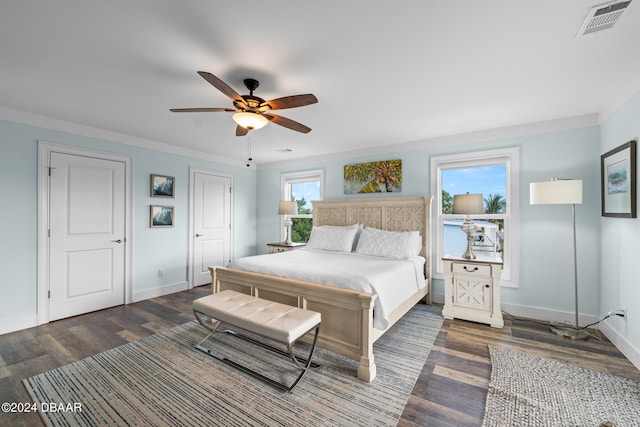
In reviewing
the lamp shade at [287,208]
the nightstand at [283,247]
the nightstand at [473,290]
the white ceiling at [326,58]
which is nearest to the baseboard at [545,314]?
the nightstand at [473,290]

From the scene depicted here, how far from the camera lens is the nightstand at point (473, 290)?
10.5 feet

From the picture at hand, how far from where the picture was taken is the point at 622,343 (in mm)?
2578

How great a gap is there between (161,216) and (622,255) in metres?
5.81

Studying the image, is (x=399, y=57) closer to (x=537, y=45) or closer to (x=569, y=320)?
(x=537, y=45)

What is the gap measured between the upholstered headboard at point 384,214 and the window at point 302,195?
49 cm

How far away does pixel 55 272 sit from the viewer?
3.44 m

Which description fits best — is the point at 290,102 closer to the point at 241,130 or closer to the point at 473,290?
the point at 241,130

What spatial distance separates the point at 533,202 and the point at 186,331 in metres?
4.11

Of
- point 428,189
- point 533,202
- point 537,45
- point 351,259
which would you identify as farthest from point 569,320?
point 537,45

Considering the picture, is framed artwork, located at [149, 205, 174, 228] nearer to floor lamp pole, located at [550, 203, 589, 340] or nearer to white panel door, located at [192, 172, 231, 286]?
white panel door, located at [192, 172, 231, 286]

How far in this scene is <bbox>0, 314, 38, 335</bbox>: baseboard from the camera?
120 inches

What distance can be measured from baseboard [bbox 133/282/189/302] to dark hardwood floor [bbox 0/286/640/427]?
41 cm

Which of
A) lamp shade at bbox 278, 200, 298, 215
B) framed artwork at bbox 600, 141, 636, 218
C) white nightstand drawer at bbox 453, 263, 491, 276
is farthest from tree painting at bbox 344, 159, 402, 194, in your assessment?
framed artwork at bbox 600, 141, 636, 218

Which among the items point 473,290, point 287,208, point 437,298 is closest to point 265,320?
point 473,290
